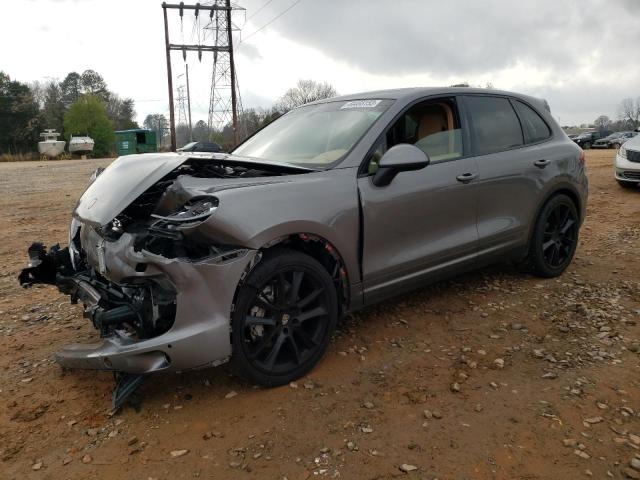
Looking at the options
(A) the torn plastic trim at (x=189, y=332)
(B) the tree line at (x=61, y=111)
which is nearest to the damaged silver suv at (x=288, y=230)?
(A) the torn plastic trim at (x=189, y=332)

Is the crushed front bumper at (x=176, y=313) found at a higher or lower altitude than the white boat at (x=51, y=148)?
lower

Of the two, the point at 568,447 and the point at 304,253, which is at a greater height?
the point at 304,253

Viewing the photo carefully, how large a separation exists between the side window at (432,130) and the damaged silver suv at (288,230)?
12 millimetres

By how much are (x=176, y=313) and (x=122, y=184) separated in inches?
33.4

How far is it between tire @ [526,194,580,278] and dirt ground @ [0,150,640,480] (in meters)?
0.41

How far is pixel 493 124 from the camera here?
415cm

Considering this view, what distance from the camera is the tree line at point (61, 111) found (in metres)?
54.5

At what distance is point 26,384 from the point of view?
304 cm

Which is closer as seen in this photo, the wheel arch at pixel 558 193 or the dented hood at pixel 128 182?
the dented hood at pixel 128 182

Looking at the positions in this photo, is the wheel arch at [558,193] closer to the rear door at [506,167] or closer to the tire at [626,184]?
the rear door at [506,167]

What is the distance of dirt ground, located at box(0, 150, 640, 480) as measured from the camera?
2.28 meters

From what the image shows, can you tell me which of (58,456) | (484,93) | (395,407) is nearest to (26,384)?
(58,456)

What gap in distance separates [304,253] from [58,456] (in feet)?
5.25

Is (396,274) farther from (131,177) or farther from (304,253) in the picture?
(131,177)
